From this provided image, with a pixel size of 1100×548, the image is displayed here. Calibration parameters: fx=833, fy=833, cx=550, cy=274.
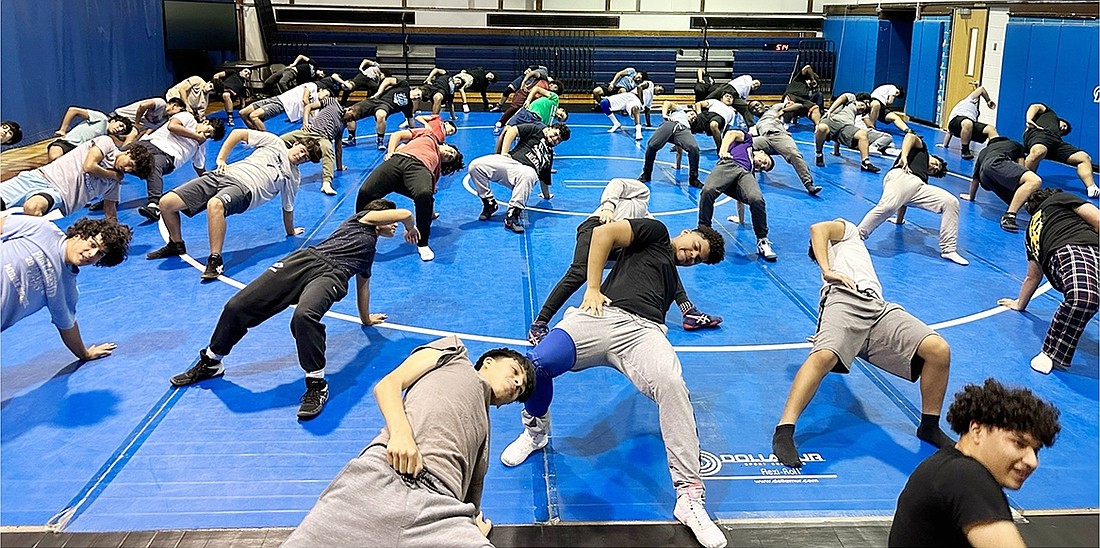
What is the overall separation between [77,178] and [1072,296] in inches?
348

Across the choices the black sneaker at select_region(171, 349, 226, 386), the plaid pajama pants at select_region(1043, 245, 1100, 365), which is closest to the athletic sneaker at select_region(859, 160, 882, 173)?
the plaid pajama pants at select_region(1043, 245, 1100, 365)

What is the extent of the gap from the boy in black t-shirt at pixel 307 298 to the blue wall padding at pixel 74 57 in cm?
958

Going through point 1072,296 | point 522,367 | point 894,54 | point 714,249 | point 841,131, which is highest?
point 894,54

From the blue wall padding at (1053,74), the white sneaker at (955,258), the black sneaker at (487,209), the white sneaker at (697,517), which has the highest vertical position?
the blue wall padding at (1053,74)

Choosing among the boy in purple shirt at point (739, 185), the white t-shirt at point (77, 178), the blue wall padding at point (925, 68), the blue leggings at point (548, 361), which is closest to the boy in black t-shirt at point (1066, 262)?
the boy in purple shirt at point (739, 185)

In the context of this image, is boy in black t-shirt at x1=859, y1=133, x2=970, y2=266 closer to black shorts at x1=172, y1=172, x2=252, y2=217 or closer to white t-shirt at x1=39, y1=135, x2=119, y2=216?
black shorts at x1=172, y1=172, x2=252, y2=217

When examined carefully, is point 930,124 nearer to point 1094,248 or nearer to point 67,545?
point 1094,248

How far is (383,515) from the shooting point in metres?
2.86

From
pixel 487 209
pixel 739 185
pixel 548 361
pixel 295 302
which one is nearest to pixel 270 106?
pixel 487 209

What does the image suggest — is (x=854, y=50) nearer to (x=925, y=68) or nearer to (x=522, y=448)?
(x=925, y=68)

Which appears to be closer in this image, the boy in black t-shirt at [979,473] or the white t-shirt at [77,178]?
the boy in black t-shirt at [979,473]

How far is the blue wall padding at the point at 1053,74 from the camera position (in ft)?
43.7

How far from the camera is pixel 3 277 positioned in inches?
199

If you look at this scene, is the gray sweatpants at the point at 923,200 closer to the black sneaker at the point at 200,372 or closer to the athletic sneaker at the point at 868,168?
the athletic sneaker at the point at 868,168
